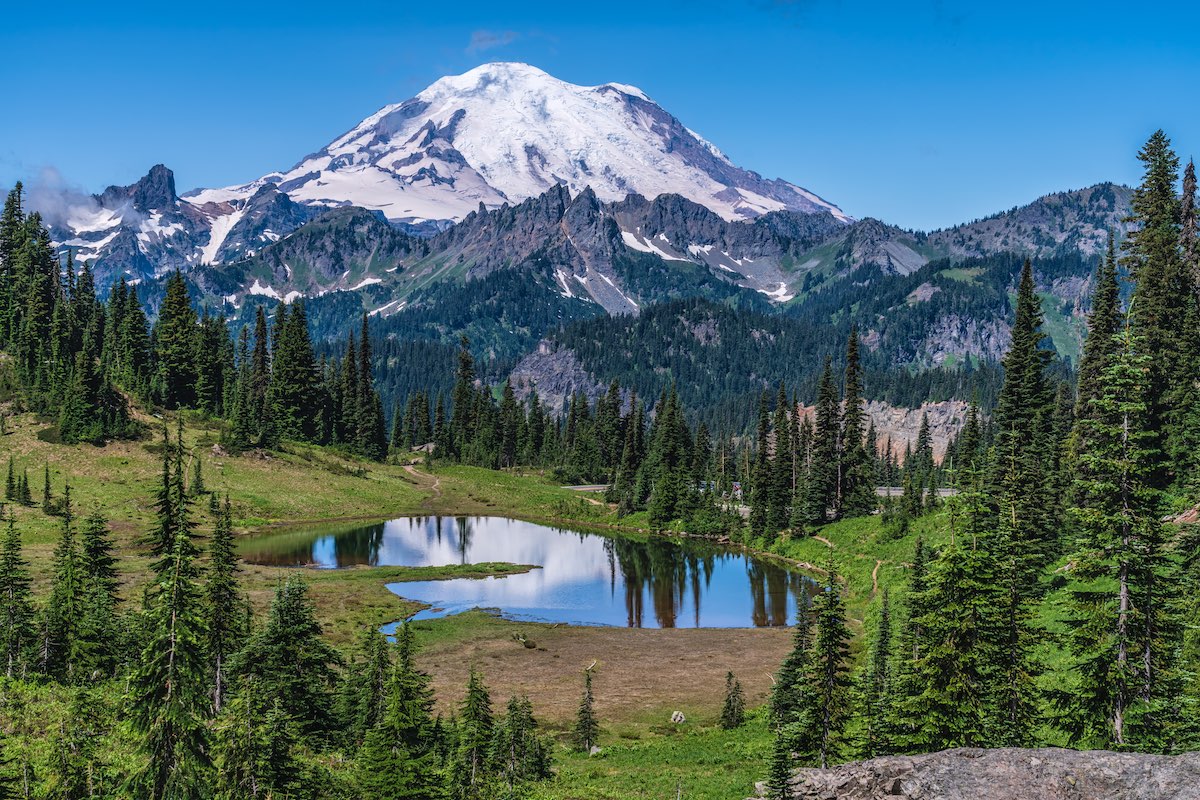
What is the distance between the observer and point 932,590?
82.2ft

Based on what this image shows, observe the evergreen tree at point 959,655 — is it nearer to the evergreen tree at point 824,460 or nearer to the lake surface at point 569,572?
the lake surface at point 569,572

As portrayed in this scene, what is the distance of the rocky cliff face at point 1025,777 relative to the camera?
14469 mm

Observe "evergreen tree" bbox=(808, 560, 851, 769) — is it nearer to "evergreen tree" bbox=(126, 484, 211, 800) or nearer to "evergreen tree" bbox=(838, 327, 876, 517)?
"evergreen tree" bbox=(126, 484, 211, 800)

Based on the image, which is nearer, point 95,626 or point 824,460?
point 95,626

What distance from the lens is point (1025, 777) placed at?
15.2 m

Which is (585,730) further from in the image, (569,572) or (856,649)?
(569,572)

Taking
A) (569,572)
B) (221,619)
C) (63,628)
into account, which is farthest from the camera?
(569,572)

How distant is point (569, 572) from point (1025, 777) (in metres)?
80.6

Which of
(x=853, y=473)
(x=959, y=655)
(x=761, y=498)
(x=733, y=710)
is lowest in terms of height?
(x=733, y=710)

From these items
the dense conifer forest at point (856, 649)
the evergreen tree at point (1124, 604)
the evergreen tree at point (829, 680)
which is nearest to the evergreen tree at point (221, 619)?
the dense conifer forest at point (856, 649)

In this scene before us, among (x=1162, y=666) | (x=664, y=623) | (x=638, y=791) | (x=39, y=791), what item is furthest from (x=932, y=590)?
(x=664, y=623)

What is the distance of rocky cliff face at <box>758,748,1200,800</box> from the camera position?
14.5 m

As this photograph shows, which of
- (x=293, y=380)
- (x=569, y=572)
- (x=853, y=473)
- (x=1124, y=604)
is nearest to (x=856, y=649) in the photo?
(x=1124, y=604)

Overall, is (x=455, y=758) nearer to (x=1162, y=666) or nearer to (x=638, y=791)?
(x=638, y=791)
